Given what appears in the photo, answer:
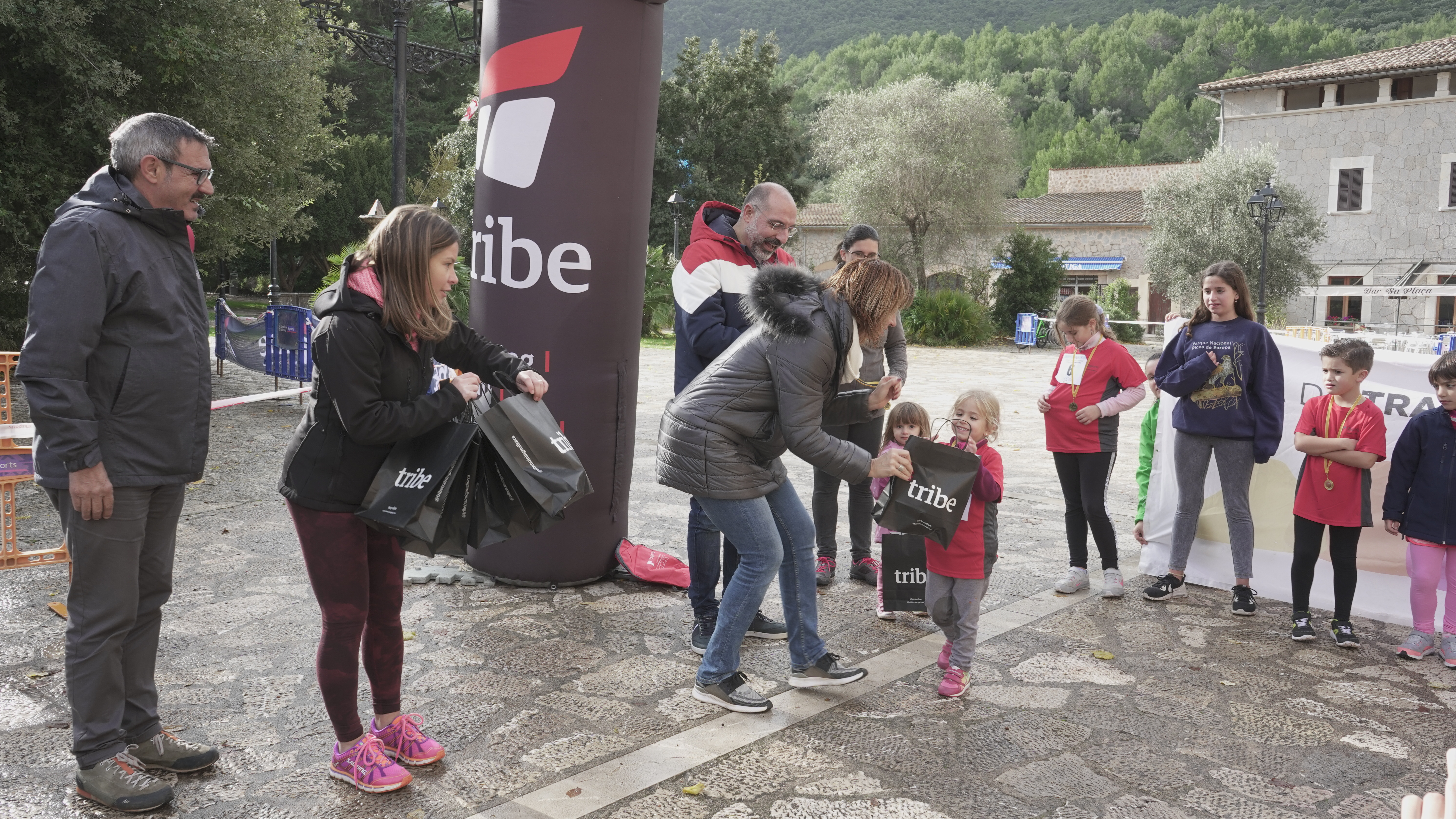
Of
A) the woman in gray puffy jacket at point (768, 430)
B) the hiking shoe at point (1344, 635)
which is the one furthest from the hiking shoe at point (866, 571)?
the hiking shoe at point (1344, 635)

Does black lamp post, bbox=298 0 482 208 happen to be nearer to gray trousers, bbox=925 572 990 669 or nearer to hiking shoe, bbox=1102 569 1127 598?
hiking shoe, bbox=1102 569 1127 598

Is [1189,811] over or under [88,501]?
under

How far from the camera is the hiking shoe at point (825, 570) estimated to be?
18.4 ft

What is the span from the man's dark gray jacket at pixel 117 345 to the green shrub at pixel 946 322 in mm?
26834

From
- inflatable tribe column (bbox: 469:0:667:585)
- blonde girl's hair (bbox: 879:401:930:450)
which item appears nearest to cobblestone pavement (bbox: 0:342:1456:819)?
inflatable tribe column (bbox: 469:0:667:585)

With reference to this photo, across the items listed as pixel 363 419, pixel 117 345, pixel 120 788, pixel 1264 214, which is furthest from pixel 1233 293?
pixel 1264 214

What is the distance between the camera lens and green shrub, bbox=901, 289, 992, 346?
96.0 ft

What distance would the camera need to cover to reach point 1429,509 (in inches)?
182

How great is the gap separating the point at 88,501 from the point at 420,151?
43475 millimetres

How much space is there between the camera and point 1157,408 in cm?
619

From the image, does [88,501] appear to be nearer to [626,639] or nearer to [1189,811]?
[626,639]

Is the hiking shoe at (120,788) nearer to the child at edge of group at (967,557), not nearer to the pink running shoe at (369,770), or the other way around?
the pink running shoe at (369,770)

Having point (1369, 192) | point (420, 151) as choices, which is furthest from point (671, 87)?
point (1369, 192)

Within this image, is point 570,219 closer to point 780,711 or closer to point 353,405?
point 353,405
